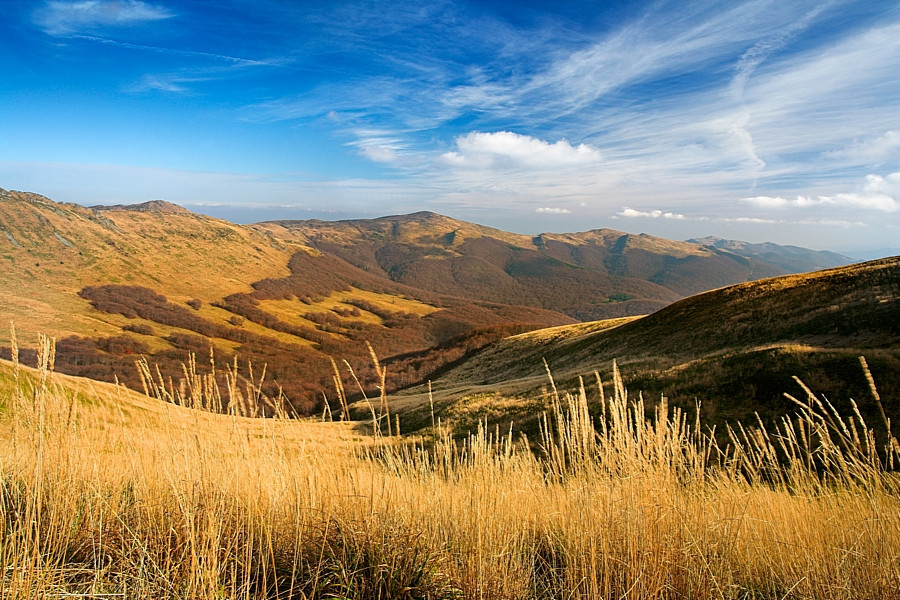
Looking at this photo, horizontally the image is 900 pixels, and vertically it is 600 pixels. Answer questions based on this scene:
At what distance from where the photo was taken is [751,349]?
18812 millimetres

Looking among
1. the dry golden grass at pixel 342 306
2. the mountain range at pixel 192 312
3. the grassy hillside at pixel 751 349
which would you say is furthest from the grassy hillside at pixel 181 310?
the grassy hillside at pixel 751 349

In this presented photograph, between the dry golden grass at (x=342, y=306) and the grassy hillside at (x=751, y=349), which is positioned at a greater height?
the grassy hillside at (x=751, y=349)

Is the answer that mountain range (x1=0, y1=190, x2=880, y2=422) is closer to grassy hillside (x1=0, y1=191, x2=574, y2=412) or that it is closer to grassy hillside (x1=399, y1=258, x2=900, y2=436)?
grassy hillside (x1=0, y1=191, x2=574, y2=412)

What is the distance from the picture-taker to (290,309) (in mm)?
150875

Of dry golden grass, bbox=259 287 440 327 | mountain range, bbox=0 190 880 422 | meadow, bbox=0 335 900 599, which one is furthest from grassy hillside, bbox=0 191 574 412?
meadow, bbox=0 335 900 599

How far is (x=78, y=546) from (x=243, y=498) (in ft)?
3.97

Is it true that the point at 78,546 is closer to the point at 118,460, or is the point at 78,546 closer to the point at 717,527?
the point at 118,460

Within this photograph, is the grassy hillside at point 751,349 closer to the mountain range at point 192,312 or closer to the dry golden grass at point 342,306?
the mountain range at point 192,312

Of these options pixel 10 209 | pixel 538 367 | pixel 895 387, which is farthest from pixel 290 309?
pixel 895 387

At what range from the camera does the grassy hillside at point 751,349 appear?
13.8 m

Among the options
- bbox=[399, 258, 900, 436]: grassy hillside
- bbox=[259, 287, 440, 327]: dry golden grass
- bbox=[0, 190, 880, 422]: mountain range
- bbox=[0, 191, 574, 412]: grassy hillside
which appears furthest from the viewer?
bbox=[259, 287, 440, 327]: dry golden grass

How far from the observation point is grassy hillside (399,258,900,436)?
13.8m

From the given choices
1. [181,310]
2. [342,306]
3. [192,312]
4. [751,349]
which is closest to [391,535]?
[751,349]

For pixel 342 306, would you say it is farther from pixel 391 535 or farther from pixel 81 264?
pixel 391 535
